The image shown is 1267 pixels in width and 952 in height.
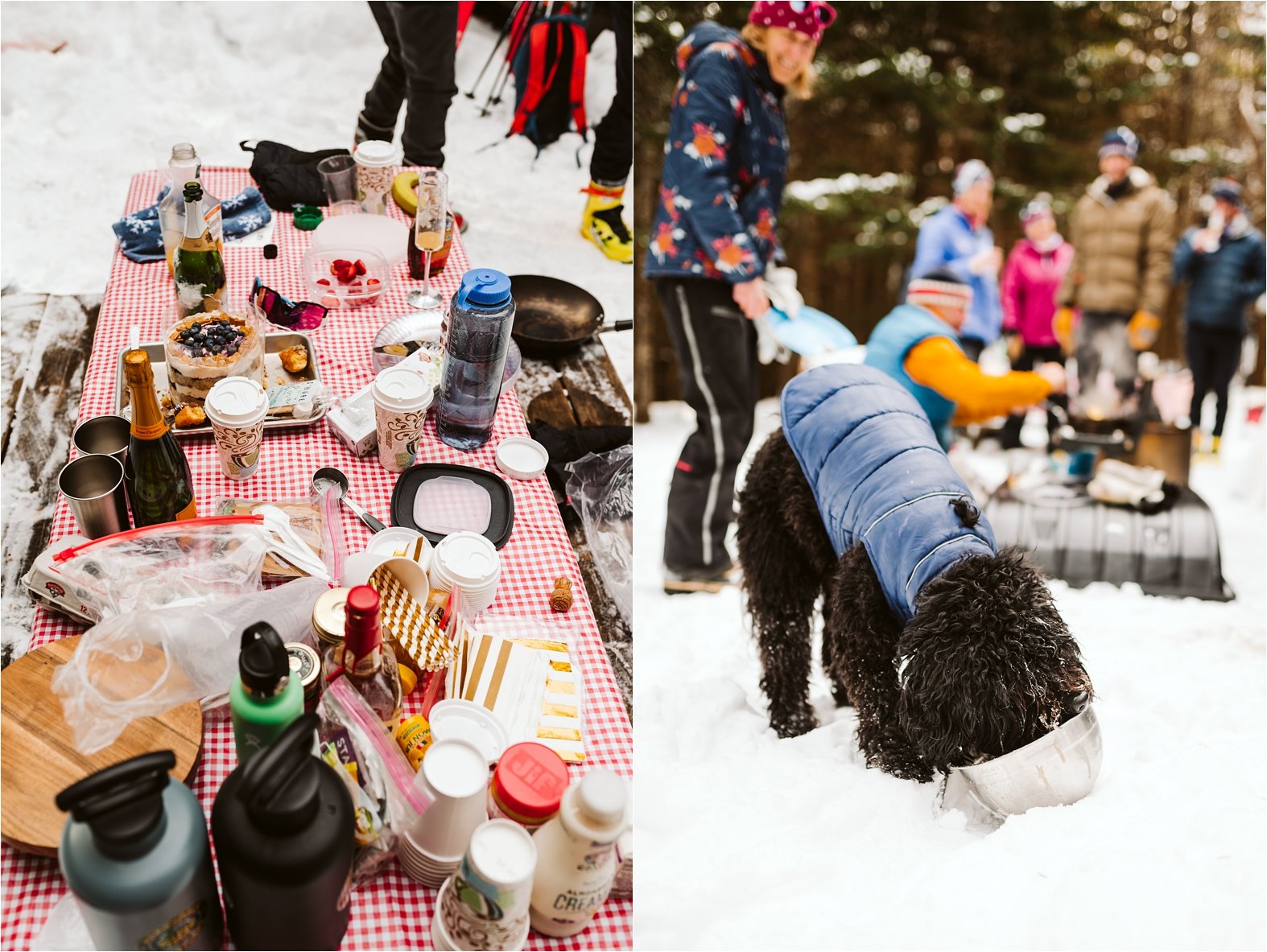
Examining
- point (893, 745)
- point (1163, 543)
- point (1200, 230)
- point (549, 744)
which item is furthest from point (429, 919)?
point (1200, 230)

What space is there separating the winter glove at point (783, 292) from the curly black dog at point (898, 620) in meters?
0.77

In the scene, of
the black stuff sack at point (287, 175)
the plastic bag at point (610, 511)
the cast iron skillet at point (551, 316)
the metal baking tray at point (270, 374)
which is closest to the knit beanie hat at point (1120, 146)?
the cast iron skillet at point (551, 316)

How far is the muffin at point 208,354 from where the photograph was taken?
171 centimetres

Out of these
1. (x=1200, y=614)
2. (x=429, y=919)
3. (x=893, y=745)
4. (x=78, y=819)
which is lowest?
(x=1200, y=614)

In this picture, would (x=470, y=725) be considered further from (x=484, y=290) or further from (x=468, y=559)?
(x=484, y=290)

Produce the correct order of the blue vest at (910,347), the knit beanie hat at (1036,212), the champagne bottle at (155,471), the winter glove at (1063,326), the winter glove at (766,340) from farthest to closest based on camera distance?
the winter glove at (1063,326), the knit beanie hat at (1036,212), the winter glove at (766,340), the blue vest at (910,347), the champagne bottle at (155,471)

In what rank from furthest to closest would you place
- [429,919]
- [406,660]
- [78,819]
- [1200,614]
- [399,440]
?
[1200,614] < [399,440] < [406,660] < [429,919] < [78,819]

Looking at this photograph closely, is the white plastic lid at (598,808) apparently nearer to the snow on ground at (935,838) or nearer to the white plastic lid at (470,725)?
the white plastic lid at (470,725)

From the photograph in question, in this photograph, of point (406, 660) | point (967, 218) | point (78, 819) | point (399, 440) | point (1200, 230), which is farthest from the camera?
point (1200, 230)

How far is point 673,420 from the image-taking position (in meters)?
5.61

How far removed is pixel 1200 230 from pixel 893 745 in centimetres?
445

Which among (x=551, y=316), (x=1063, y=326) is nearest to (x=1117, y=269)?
(x=1063, y=326)

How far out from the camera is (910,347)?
2438 mm

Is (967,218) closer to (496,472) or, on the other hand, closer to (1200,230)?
(1200,230)
